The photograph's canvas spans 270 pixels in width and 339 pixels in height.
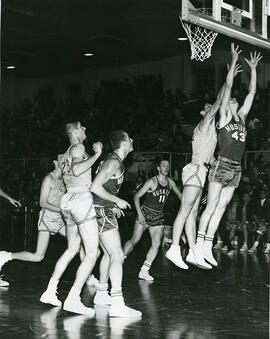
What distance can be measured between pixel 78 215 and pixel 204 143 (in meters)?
2.08

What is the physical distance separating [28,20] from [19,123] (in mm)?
6629

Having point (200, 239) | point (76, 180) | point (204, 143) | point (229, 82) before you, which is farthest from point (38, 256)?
point (229, 82)

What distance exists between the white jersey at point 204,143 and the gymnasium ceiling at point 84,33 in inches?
340

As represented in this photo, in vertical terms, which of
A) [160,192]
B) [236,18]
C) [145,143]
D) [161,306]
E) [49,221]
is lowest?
[161,306]

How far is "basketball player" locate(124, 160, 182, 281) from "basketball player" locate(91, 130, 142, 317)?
9.21 feet

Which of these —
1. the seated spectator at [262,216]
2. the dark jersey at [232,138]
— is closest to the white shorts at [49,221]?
the dark jersey at [232,138]

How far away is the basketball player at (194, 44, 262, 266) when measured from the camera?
26.2 feet

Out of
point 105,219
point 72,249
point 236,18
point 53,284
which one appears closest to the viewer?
point 105,219

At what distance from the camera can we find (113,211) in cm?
750

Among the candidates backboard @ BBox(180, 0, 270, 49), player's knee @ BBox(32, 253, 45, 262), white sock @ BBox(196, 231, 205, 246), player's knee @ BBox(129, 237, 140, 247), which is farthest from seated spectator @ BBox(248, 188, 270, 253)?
backboard @ BBox(180, 0, 270, 49)

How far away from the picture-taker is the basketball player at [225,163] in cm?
798

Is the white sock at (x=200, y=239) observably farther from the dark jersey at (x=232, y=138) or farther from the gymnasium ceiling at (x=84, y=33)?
the gymnasium ceiling at (x=84, y=33)

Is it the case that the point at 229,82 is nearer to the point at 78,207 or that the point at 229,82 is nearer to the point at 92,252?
the point at 78,207

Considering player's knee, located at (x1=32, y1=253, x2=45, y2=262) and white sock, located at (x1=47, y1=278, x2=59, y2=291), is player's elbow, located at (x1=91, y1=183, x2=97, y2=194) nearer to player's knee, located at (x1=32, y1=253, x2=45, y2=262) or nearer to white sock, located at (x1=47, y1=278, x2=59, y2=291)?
white sock, located at (x1=47, y1=278, x2=59, y2=291)
